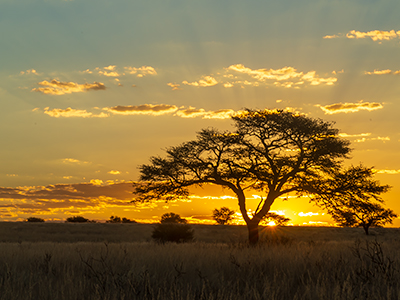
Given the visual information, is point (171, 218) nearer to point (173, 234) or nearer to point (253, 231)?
point (173, 234)

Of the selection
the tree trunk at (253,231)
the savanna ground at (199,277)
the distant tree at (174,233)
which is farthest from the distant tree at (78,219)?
the savanna ground at (199,277)

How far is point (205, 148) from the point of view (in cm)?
2642

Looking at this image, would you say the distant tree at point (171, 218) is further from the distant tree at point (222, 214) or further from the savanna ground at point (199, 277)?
the savanna ground at point (199, 277)

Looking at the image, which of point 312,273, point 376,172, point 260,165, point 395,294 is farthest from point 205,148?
point 395,294

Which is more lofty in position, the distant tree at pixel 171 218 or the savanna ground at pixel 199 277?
the distant tree at pixel 171 218

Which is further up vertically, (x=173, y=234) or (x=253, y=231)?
(x=253, y=231)

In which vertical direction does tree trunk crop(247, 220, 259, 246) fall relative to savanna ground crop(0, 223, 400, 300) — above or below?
above

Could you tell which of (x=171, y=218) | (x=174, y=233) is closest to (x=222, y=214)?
(x=171, y=218)

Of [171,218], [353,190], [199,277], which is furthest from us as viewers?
[171,218]

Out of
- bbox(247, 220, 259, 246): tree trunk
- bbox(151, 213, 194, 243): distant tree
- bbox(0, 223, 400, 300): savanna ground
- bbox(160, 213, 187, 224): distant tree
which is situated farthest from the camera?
bbox(160, 213, 187, 224): distant tree

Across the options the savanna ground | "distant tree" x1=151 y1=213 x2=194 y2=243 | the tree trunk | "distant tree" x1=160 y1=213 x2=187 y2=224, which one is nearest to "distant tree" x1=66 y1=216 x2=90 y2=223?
"distant tree" x1=160 y1=213 x2=187 y2=224

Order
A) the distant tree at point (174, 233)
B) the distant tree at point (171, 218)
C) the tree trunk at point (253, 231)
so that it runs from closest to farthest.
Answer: the tree trunk at point (253, 231)
the distant tree at point (174, 233)
the distant tree at point (171, 218)

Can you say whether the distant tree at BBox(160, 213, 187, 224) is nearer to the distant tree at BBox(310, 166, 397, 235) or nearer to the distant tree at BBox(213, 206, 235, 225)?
the distant tree at BBox(213, 206, 235, 225)

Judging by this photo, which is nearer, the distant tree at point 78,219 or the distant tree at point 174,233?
the distant tree at point 174,233
